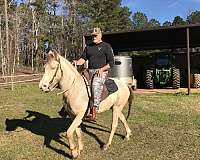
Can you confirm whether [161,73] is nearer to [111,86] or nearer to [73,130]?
[111,86]

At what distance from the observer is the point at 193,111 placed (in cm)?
1327

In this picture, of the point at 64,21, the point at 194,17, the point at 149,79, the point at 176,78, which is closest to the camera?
the point at 176,78

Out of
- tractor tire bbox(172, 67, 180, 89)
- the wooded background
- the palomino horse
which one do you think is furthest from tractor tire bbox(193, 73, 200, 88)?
the wooded background

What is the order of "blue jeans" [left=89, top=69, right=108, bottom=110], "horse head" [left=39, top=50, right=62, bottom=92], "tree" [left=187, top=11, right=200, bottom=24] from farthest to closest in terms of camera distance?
"tree" [left=187, top=11, right=200, bottom=24] < "blue jeans" [left=89, top=69, right=108, bottom=110] < "horse head" [left=39, top=50, right=62, bottom=92]

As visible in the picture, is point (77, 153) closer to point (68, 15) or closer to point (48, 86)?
point (48, 86)

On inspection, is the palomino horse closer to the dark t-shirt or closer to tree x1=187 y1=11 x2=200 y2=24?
the dark t-shirt

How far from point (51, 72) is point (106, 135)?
→ 296cm

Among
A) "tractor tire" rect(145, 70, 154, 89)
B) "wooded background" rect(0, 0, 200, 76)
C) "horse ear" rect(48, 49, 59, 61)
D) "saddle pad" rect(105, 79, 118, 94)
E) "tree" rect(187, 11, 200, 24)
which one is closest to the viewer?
"horse ear" rect(48, 49, 59, 61)

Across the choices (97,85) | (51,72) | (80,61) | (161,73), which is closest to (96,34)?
(80,61)

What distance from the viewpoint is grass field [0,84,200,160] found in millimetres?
7875

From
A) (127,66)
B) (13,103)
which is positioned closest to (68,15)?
(127,66)

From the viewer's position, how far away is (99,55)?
8.13 m

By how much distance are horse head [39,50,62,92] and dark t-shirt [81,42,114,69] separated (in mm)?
1040

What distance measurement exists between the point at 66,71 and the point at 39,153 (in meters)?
1.82
